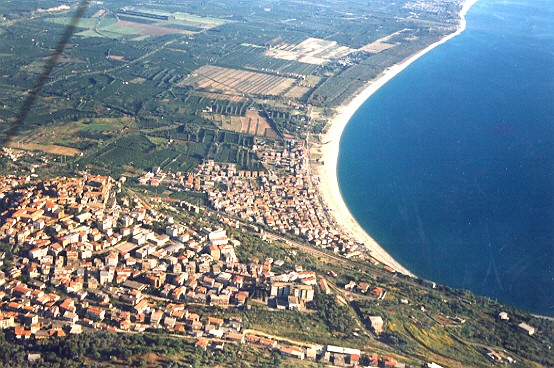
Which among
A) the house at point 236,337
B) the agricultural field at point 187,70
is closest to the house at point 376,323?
the house at point 236,337

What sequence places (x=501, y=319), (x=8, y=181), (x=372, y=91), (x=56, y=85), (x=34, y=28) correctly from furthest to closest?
(x=34, y=28) < (x=372, y=91) < (x=56, y=85) < (x=8, y=181) < (x=501, y=319)

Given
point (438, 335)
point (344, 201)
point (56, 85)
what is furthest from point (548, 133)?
point (56, 85)

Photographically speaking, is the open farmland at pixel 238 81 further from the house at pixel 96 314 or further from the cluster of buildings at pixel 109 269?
the house at pixel 96 314

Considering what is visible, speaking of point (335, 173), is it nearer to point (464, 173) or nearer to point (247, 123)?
point (464, 173)

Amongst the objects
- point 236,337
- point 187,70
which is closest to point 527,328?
point 236,337

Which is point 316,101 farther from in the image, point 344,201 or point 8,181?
point 8,181

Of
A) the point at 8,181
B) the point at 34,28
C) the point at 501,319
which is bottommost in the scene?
the point at 501,319

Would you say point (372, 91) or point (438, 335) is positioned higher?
point (372, 91)
